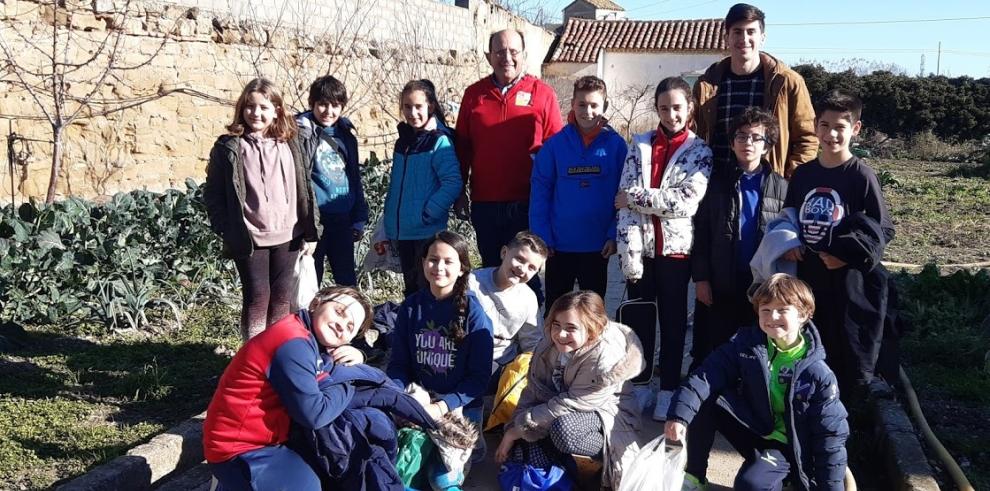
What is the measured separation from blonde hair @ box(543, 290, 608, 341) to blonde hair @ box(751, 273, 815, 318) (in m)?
0.57

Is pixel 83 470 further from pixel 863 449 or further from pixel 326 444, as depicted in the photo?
pixel 863 449

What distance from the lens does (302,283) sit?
434 centimetres

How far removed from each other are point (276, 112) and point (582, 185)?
Result: 1476 millimetres

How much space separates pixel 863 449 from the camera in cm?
375

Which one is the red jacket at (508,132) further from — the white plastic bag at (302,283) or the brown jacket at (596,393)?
the brown jacket at (596,393)

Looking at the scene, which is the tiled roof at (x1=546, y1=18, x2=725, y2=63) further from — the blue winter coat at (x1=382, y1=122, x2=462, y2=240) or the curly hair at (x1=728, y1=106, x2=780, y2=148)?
the curly hair at (x1=728, y1=106, x2=780, y2=148)

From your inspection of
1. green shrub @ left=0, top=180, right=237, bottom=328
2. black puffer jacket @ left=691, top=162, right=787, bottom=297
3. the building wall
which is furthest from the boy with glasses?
the building wall

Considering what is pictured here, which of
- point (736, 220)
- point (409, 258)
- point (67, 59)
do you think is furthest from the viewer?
point (67, 59)

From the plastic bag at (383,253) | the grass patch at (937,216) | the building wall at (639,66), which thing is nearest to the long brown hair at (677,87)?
the plastic bag at (383,253)

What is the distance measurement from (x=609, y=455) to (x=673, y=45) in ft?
90.2

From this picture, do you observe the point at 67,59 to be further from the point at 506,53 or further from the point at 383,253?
the point at 506,53

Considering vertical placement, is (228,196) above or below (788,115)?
below

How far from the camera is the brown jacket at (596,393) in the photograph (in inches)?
132

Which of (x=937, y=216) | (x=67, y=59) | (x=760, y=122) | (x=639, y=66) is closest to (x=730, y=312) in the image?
(x=760, y=122)
